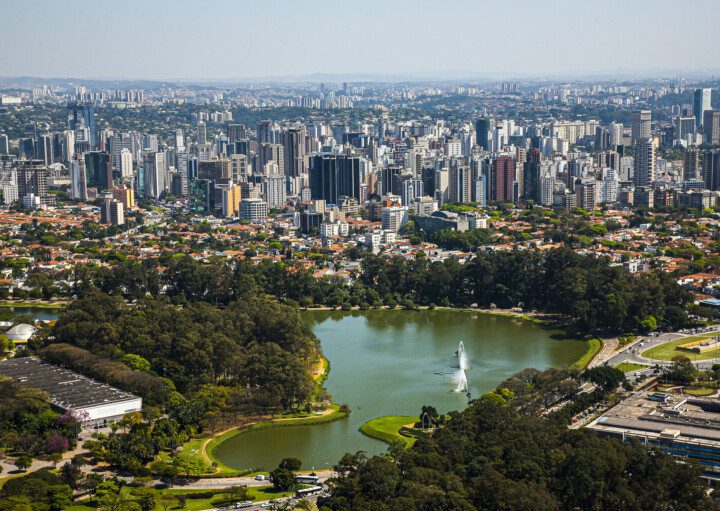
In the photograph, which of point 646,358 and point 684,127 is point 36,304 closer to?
point 646,358

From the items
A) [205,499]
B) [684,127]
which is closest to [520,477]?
[205,499]

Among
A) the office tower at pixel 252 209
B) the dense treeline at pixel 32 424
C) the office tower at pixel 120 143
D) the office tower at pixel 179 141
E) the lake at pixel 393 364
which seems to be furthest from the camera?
the office tower at pixel 179 141

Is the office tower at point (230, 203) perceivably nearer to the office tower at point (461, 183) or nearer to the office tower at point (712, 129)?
the office tower at point (461, 183)

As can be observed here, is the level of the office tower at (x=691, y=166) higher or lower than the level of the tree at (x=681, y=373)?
higher

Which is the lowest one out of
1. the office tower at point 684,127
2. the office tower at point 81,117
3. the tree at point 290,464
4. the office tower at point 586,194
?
the tree at point 290,464

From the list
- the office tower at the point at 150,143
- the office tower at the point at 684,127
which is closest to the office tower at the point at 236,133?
the office tower at the point at 150,143

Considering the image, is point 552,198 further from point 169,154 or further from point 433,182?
point 169,154
